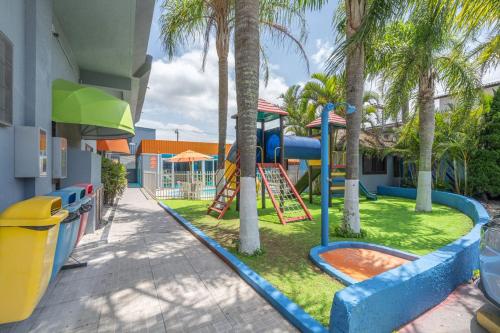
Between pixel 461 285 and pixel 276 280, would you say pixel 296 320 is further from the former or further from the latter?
pixel 461 285

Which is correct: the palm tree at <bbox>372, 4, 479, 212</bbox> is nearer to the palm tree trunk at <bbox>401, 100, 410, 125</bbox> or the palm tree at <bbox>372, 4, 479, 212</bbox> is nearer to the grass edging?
the palm tree trunk at <bbox>401, 100, 410, 125</bbox>

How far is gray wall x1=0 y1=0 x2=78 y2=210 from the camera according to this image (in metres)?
3.67

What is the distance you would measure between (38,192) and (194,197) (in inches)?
380

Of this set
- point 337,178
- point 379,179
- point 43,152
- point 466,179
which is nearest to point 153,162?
point 337,178

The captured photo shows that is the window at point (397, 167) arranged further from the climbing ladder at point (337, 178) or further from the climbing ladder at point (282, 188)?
the climbing ladder at point (282, 188)

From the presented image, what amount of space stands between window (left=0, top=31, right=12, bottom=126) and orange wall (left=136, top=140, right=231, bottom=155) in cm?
1990

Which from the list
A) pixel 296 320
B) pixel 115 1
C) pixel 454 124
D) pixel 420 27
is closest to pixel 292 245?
pixel 296 320

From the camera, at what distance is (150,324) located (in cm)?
286

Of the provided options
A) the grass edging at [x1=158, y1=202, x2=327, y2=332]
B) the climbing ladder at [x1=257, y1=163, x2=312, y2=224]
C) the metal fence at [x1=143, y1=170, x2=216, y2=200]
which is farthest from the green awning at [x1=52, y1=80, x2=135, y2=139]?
the metal fence at [x1=143, y1=170, x2=216, y2=200]

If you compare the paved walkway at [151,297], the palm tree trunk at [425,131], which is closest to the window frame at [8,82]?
the paved walkway at [151,297]

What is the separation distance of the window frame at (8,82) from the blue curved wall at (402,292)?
15.9 ft

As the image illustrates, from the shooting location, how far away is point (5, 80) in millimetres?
3531

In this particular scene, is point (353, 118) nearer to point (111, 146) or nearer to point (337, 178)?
point (337, 178)

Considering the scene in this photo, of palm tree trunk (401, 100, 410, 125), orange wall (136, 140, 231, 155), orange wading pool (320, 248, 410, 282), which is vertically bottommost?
orange wading pool (320, 248, 410, 282)
